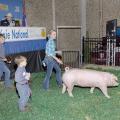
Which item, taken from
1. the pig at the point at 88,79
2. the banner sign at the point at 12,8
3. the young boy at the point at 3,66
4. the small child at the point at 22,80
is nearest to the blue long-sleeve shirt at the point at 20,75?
the small child at the point at 22,80

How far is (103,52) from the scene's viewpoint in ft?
54.4

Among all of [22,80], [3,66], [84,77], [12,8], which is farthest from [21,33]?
[22,80]

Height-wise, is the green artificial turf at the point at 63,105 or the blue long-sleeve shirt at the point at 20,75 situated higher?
the blue long-sleeve shirt at the point at 20,75

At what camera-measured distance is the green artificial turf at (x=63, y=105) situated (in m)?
6.96

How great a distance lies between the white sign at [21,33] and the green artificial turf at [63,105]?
242cm

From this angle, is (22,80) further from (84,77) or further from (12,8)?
(12,8)

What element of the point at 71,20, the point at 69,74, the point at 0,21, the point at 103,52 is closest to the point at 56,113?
the point at 69,74

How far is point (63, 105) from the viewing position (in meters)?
7.79

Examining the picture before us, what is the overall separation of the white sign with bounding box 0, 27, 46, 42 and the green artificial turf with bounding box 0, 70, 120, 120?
242cm

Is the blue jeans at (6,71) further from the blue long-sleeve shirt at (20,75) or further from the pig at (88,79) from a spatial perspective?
the blue long-sleeve shirt at (20,75)

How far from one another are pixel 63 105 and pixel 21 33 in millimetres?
5222

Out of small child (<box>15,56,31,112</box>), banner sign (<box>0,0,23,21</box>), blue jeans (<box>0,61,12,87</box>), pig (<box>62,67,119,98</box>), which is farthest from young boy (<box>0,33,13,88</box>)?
banner sign (<box>0,0,23,21</box>)

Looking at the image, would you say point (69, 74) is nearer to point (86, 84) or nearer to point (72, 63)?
point (86, 84)

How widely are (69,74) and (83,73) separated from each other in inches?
13.8
